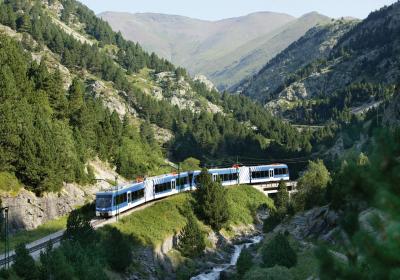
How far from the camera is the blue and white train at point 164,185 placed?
57.3m

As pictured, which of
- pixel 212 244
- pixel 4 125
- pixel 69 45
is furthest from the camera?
pixel 69 45

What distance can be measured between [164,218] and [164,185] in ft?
21.0

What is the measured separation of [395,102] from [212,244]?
41.1 m

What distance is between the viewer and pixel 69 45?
162 m

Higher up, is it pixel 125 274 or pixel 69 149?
pixel 69 149

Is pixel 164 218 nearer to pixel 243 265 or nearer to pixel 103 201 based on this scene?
pixel 103 201

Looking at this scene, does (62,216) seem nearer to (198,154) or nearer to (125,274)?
(125,274)

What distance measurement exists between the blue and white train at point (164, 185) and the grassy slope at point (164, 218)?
1288 mm

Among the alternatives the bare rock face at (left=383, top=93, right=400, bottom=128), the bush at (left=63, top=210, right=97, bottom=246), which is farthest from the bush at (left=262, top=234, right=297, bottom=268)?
the bare rock face at (left=383, top=93, right=400, bottom=128)

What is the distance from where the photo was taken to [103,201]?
57.4 metres

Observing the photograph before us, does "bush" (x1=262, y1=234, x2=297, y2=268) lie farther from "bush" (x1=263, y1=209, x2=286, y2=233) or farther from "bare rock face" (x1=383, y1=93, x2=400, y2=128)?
"bare rock face" (x1=383, y1=93, x2=400, y2=128)

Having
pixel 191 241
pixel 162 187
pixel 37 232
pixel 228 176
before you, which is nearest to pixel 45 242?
pixel 37 232

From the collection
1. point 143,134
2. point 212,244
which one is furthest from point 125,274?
→ point 143,134

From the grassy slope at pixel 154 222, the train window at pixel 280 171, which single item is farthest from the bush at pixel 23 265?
the train window at pixel 280 171
